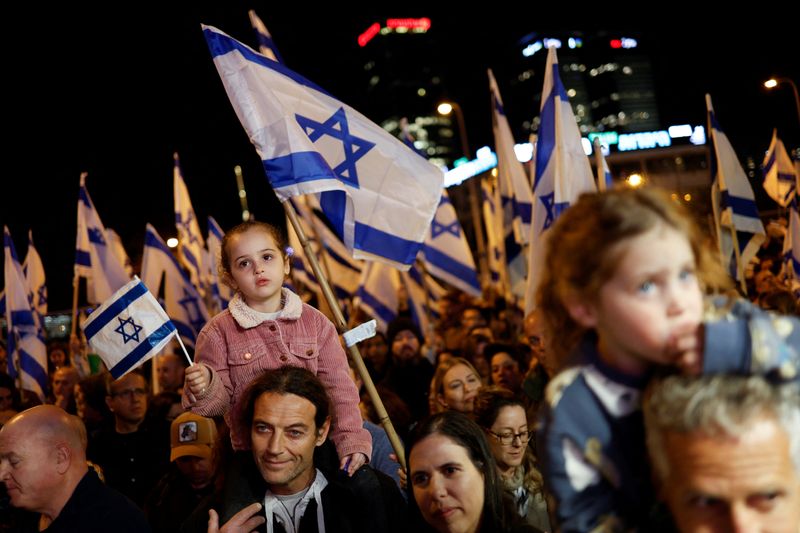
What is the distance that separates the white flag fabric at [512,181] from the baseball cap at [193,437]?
6510mm

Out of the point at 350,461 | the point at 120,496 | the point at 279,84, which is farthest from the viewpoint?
the point at 279,84

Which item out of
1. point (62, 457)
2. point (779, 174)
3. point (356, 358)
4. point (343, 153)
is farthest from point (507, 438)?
point (779, 174)

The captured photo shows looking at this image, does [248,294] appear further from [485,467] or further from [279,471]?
[485,467]

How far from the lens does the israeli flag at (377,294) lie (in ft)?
45.2

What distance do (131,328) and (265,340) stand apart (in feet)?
4.30

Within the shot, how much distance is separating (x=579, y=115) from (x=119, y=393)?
95.5m

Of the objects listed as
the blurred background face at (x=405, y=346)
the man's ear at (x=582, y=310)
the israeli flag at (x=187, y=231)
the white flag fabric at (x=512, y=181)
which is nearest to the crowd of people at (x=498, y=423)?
the man's ear at (x=582, y=310)

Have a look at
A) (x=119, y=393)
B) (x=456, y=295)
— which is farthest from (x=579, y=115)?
(x=119, y=393)

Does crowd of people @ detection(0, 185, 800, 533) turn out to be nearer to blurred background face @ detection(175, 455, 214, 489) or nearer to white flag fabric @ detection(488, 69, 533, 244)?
blurred background face @ detection(175, 455, 214, 489)

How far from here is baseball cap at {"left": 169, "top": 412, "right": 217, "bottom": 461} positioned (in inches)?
222

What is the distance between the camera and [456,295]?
15.2 meters

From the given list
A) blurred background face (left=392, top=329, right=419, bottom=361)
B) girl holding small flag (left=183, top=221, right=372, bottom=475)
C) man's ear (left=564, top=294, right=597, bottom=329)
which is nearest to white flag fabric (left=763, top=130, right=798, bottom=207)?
blurred background face (left=392, top=329, right=419, bottom=361)

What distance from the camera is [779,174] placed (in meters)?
16.0

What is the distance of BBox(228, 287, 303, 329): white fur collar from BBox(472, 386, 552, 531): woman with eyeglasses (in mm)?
1545
